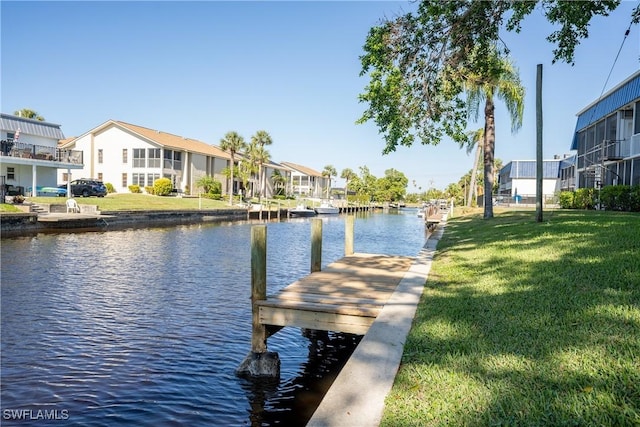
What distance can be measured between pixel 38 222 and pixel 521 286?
91.9 feet

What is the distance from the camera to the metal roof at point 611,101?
2641 cm

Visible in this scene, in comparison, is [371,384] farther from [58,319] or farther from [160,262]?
[160,262]

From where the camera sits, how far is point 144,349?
352 inches

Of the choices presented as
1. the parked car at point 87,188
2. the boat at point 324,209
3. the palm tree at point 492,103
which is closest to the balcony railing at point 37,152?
the parked car at point 87,188

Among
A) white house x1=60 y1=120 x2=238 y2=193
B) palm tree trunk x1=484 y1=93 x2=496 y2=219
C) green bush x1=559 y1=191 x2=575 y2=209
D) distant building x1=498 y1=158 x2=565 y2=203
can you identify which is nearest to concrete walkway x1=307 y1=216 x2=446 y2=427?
palm tree trunk x1=484 y1=93 x2=496 y2=219

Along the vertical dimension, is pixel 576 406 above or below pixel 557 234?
below

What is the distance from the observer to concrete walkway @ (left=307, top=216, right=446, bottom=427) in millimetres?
3676

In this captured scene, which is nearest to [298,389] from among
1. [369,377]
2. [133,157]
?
[369,377]

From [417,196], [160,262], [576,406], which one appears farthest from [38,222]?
[417,196]

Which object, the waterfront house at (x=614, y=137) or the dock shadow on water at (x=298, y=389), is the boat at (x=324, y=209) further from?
the dock shadow on water at (x=298, y=389)

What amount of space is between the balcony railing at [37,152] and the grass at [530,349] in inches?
1509

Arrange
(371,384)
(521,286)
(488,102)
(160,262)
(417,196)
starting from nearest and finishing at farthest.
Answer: (371,384), (521,286), (160,262), (488,102), (417,196)

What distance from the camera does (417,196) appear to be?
184 metres

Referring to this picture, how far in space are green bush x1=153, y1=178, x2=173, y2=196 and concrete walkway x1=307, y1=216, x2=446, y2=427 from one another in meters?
51.8
